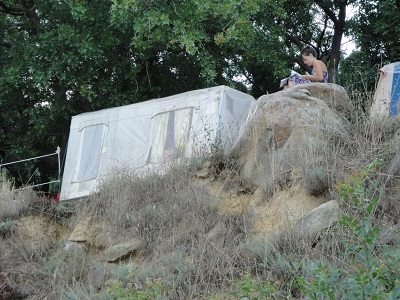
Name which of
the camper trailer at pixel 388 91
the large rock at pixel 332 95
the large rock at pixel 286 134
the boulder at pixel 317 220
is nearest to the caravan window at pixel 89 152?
the large rock at pixel 286 134

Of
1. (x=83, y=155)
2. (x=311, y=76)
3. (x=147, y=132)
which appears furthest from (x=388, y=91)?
(x=83, y=155)

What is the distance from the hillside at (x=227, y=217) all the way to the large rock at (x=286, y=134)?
0.01 metres

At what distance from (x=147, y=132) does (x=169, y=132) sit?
48cm

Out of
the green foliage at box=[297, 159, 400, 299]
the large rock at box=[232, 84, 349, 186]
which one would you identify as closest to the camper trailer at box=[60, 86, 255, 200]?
the large rock at box=[232, 84, 349, 186]

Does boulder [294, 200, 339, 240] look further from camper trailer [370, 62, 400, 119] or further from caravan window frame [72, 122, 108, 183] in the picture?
caravan window frame [72, 122, 108, 183]

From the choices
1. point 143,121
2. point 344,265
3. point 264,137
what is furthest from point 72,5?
point 344,265

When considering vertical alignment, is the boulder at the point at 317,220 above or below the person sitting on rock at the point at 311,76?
below

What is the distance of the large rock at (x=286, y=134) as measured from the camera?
9.12 meters

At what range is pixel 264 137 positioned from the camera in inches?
380

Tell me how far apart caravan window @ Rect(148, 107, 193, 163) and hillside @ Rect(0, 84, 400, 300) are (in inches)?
59.7

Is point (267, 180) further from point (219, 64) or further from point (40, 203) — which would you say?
point (219, 64)

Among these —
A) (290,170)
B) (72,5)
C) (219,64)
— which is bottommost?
(290,170)

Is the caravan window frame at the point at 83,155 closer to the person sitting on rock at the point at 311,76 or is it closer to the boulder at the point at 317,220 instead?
the person sitting on rock at the point at 311,76

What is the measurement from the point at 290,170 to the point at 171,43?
5437 mm
